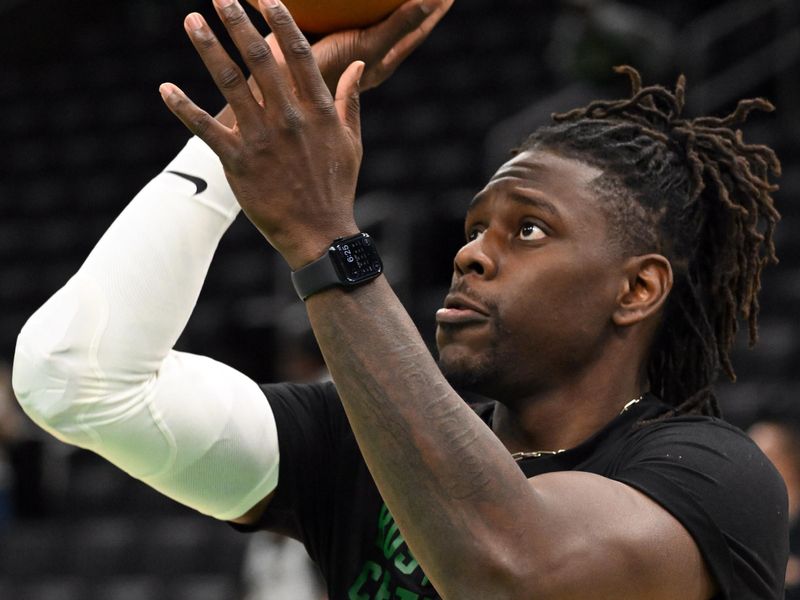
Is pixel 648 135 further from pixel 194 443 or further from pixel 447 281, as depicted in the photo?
pixel 447 281

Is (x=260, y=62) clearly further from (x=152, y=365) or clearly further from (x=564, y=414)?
(x=564, y=414)

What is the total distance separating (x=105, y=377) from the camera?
7.65 ft

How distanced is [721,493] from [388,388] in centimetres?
59

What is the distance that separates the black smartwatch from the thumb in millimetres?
159

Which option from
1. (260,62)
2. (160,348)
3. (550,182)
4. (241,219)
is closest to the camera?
(260,62)

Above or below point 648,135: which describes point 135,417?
below

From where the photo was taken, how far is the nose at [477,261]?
2.40 metres

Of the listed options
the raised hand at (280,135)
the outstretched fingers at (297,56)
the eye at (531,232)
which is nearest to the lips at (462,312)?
the eye at (531,232)

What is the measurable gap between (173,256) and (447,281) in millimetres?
5754

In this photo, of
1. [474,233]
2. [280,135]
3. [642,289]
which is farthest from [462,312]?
[280,135]

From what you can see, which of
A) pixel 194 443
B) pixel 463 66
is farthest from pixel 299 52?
pixel 463 66

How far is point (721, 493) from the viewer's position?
2137mm

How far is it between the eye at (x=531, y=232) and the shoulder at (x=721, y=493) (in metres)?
0.39

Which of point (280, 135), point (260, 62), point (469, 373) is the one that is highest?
point (260, 62)
